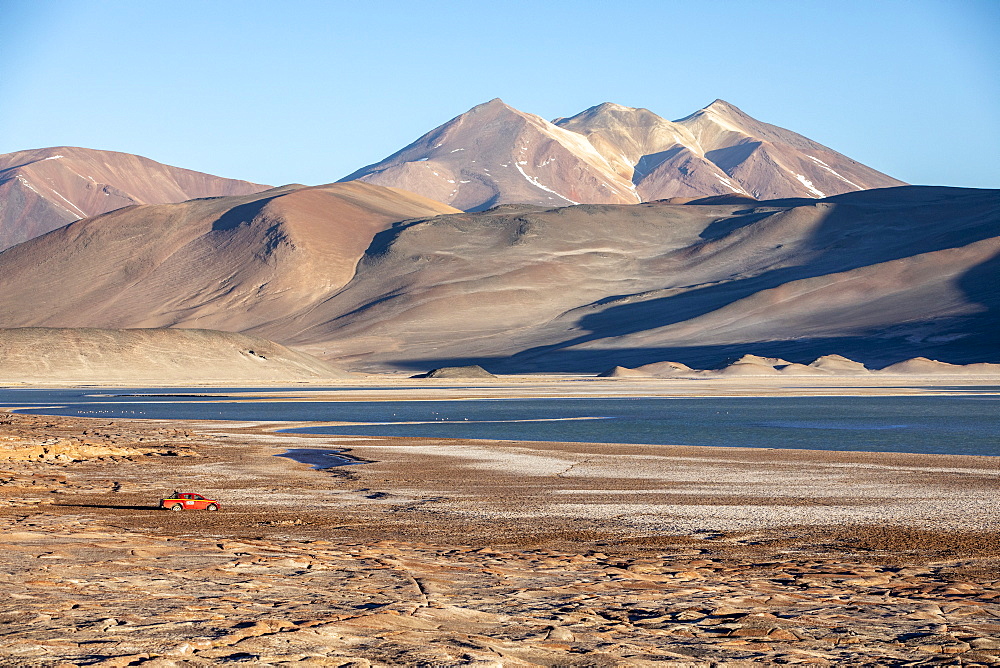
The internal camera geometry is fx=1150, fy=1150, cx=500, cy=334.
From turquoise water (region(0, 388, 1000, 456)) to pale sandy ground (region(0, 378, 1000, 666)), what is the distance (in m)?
9.94


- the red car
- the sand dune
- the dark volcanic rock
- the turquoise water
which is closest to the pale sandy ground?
the red car

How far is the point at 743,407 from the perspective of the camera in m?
61.6

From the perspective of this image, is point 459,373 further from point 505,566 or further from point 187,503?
point 505,566

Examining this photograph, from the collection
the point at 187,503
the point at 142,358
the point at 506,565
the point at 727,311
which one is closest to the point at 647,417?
the point at 187,503

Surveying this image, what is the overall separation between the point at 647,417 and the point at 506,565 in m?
38.8

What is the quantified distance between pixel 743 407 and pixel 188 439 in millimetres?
33059

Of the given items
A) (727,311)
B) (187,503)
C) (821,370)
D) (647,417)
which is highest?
(727,311)

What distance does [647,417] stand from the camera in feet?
171

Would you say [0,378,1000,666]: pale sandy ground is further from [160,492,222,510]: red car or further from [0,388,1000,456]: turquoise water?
[0,388,1000,456]: turquoise water

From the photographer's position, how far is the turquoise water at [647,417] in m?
38.1

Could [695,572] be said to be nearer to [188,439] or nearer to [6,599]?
A: [6,599]

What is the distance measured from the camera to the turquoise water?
38125mm

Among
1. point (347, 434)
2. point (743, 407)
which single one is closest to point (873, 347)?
point (743, 407)

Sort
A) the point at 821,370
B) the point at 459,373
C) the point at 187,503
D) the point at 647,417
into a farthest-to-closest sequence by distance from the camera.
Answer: the point at 459,373
the point at 821,370
the point at 647,417
the point at 187,503
